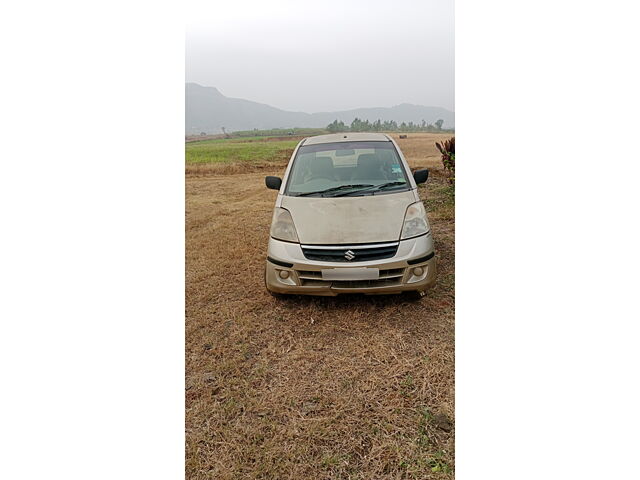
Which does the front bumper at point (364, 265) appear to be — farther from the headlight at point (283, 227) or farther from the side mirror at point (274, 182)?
the side mirror at point (274, 182)

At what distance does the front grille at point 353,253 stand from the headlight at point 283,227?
7.3 inches

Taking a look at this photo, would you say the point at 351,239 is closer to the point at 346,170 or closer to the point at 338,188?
the point at 338,188

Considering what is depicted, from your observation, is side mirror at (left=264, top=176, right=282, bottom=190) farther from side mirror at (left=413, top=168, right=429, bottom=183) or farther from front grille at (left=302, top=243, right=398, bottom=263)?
side mirror at (left=413, top=168, right=429, bottom=183)

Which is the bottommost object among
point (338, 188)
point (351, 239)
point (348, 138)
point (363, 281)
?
point (363, 281)

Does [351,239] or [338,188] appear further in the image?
[338,188]

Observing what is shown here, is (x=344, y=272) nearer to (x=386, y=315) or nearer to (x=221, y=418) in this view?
(x=386, y=315)

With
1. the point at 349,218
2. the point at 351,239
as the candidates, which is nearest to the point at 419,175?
the point at 349,218

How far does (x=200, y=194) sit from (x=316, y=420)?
271 inches

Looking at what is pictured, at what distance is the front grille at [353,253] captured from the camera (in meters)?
2.23

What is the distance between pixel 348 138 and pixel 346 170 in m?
0.45

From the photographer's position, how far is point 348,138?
10.3ft

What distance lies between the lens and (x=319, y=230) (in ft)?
7.59

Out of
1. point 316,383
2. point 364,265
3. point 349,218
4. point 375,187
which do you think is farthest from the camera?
point 375,187

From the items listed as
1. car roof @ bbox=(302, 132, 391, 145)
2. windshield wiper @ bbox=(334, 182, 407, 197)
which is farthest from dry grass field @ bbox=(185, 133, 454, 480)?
car roof @ bbox=(302, 132, 391, 145)
